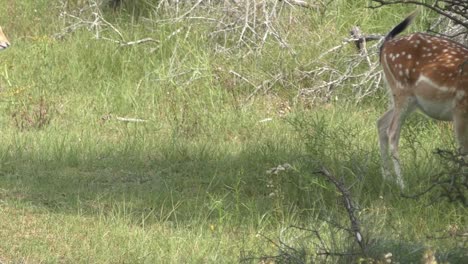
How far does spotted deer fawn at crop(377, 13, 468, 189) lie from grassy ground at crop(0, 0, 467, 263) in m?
0.19

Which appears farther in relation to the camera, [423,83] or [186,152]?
[186,152]

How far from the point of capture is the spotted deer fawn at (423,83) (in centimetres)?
732

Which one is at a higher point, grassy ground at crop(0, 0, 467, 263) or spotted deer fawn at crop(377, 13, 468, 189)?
spotted deer fawn at crop(377, 13, 468, 189)

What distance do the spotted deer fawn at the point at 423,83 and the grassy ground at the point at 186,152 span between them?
194mm

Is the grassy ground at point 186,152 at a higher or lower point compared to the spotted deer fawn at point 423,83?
lower

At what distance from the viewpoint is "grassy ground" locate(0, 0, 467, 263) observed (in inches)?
234

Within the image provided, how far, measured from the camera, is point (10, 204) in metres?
6.90

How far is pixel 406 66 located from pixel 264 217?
→ 172 centimetres

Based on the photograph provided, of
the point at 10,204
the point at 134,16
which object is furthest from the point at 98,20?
the point at 10,204

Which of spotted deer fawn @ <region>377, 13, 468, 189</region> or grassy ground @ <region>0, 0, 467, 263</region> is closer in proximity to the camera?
grassy ground @ <region>0, 0, 467, 263</region>

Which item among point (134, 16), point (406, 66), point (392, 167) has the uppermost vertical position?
point (406, 66)

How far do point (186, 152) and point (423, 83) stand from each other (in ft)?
5.83

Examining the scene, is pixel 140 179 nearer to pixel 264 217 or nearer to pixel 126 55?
pixel 264 217

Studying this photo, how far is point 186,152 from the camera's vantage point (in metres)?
8.24
